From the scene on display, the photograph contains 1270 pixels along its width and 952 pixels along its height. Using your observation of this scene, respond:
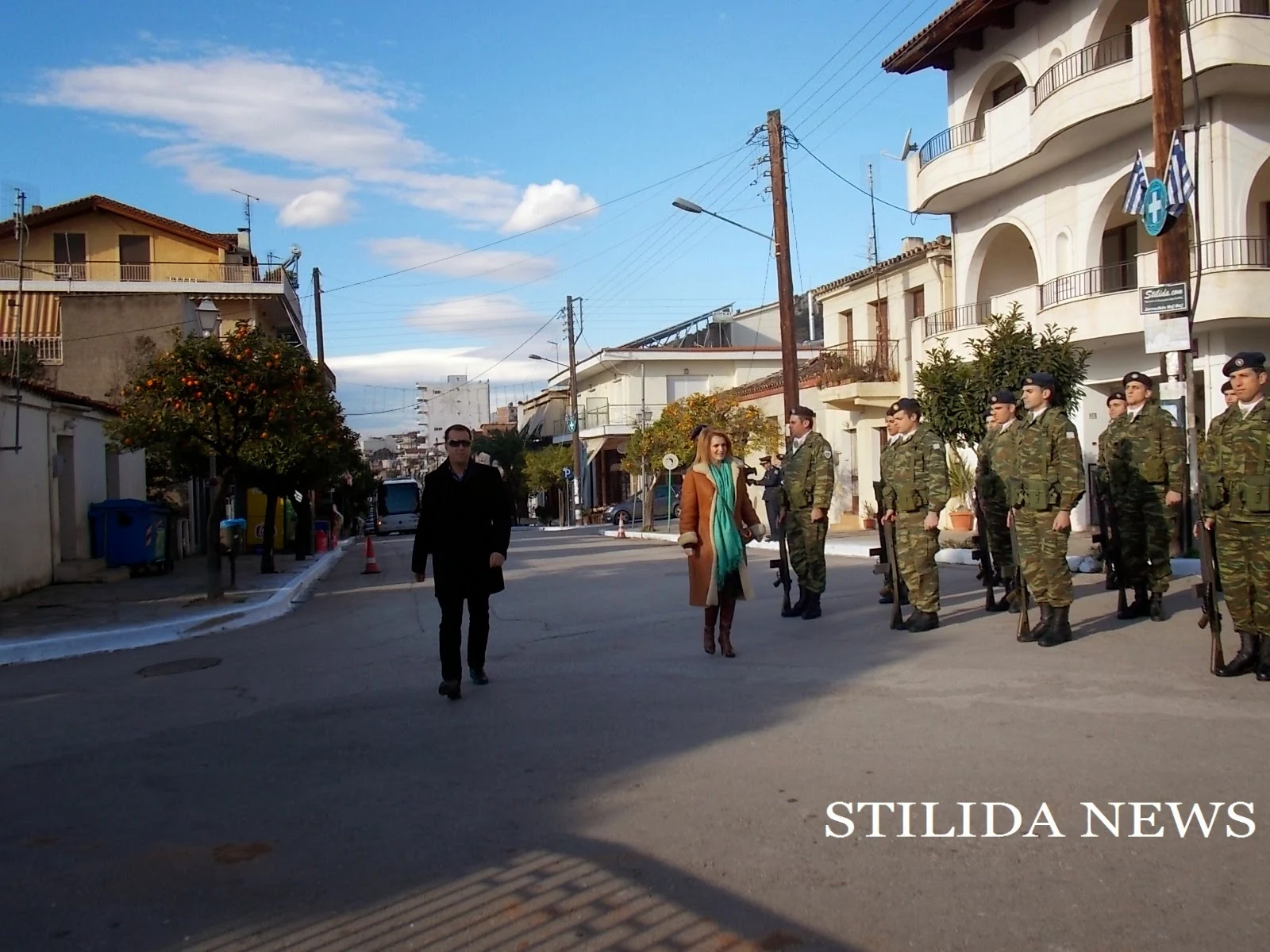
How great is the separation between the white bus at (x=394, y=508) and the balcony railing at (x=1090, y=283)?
32490mm

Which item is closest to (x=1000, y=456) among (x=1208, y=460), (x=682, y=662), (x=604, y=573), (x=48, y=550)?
(x=1208, y=460)

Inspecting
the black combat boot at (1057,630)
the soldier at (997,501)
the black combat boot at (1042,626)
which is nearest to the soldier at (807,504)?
the soldier at (997,501)

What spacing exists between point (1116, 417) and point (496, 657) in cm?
572

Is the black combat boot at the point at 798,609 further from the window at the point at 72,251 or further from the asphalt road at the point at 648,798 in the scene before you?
the window at the point at 72,251

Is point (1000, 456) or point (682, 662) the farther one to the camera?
point (1000, 456)

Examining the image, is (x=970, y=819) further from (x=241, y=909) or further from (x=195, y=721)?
(x=195, y=721)

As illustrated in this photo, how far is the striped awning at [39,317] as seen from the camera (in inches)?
1344

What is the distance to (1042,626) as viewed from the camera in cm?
863

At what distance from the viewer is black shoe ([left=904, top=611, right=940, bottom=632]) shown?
9.44 m

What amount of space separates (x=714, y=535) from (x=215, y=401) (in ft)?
26.9

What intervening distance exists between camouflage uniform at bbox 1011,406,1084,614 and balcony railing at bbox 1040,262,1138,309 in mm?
13281

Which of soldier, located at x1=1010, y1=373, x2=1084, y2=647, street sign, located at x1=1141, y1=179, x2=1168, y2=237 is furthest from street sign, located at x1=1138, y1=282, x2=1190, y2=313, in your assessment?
soldier, located at x1=1010, y1=373, x2=1084, y2=647

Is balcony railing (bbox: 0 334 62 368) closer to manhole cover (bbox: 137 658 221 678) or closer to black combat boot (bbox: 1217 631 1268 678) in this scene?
manhole cover (bbox: 137 658 221 678)

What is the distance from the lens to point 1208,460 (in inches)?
279
